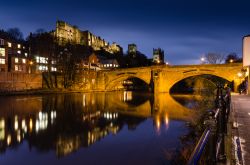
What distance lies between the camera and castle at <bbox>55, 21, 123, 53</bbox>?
374ft

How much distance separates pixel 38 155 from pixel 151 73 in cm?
4672

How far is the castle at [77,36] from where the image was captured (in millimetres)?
114000

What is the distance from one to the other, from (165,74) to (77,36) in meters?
76.7

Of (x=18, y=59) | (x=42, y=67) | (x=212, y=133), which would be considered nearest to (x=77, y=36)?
(x=42, y=67)

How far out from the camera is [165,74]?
56.2 meters

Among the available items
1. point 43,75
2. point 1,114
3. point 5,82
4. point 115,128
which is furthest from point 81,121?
point 43,75

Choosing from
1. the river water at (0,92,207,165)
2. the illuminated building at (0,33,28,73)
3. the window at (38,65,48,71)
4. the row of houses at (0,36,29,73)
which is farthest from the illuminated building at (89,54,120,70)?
the river water at (0,92,207,165)

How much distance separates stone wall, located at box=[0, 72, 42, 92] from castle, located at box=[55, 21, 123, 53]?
45696 mm

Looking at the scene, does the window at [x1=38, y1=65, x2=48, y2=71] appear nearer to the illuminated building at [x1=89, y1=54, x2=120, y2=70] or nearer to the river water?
the illuminated building at [x1=89, y1=54, x2=120, y2=70]

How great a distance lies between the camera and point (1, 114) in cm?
2564

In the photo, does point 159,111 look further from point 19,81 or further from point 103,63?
point 103,63

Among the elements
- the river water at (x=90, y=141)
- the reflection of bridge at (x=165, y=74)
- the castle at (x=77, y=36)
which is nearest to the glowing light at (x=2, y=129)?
the river water at (x=90, y=141)

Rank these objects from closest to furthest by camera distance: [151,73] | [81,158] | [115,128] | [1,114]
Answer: [81,158] < [115,128] < [1,114] < [151,73]

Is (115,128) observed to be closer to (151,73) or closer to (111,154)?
(111,154)
